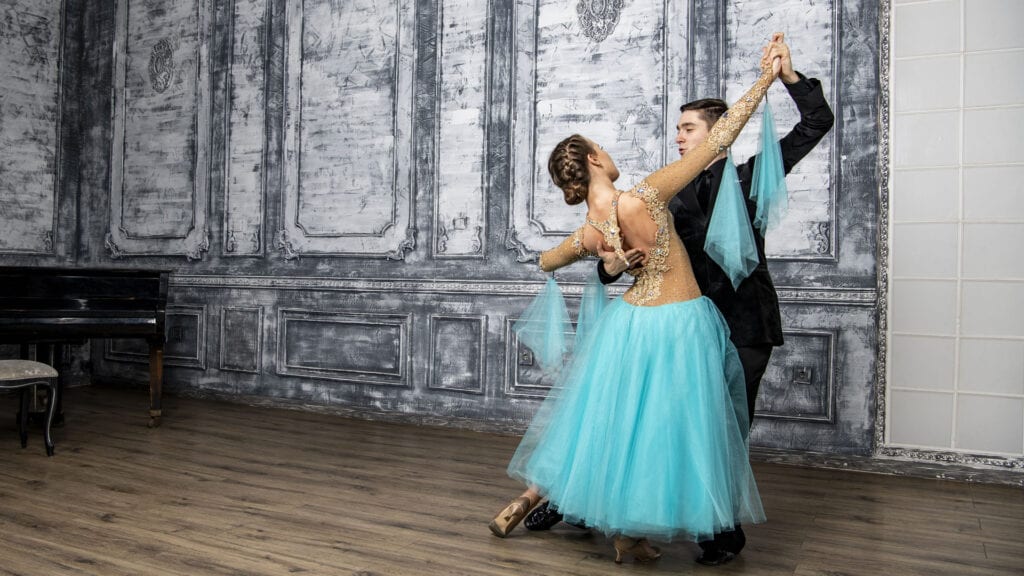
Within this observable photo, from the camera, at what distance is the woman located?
2.41 m

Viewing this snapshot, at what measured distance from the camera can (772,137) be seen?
2.62m

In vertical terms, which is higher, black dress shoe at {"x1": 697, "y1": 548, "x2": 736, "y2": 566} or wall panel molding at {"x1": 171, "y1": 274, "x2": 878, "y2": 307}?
wall panel molding at {"x1": 171, "y1": 274, "x2": 878, "y2": 307}

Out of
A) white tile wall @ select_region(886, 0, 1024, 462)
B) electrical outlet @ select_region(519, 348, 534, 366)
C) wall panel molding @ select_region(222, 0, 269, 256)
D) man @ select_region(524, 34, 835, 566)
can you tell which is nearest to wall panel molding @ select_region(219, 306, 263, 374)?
wall panel molding @ select_region(222, 0, 269, 256)

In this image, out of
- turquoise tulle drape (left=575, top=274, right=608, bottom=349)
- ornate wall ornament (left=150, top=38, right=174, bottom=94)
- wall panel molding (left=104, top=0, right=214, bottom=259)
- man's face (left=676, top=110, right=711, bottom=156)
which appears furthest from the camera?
ornate wall ornament (left=150, top=38, right=174, bottom=94)

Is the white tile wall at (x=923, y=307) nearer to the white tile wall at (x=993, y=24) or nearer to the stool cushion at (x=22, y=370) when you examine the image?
the white tile wall at (x=993, y=24)

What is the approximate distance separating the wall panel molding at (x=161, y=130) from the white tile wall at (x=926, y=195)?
4762 millimetres

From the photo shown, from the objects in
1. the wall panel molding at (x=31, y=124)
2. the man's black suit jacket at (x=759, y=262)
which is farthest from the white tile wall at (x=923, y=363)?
the wall panel molding at (x=31, y=124)

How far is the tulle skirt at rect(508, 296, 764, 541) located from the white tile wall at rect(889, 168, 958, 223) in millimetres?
2013

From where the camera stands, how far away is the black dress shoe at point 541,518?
2939 millimetres

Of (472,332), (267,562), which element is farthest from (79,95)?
(267,562)

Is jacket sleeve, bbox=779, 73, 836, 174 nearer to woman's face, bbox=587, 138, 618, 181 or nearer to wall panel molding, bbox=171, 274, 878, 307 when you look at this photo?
woman's face, bbox=587, 138, 618, 181

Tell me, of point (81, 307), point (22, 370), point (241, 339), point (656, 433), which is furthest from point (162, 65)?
point (656, 433)

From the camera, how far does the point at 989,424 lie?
3.93 m

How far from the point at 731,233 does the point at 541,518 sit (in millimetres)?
1239
